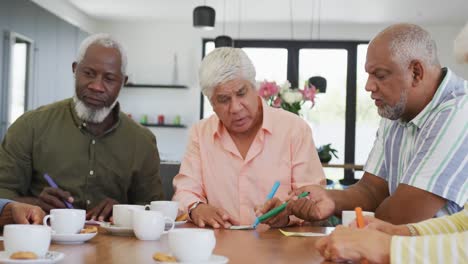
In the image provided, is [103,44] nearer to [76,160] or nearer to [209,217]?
[76,160]

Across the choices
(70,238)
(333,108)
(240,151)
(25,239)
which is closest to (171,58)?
(333,108)

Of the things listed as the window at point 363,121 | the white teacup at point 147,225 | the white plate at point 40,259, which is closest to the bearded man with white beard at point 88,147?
the white teacup at point 147,225

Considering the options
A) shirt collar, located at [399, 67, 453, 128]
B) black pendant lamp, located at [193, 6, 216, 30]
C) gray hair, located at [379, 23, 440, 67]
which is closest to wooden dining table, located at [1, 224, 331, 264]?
shirt collar, located at [399, 67, 453, 128]

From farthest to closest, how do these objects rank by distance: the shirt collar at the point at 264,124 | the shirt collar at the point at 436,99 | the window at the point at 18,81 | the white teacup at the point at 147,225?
1. the window at the point at 18,81
2. the shirt collar at the point at 264,124
3. the shirt collar at the point at 436,99
4. the white teacup at the point at 147,225

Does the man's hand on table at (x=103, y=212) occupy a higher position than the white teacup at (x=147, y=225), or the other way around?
the white teacup at (x=147, y=225)

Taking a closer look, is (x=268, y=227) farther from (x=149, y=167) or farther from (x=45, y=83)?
(x=45, y=83)

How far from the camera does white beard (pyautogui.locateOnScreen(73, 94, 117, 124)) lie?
2.74 metres

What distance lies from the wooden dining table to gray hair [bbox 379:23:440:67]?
66 cm

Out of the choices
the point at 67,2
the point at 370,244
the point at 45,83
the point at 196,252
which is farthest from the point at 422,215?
the point at 67,2

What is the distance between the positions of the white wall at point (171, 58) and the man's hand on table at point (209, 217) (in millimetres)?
7782

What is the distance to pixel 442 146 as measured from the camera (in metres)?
1.94

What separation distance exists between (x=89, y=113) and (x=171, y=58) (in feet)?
24.4

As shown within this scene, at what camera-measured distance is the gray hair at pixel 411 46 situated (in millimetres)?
2115

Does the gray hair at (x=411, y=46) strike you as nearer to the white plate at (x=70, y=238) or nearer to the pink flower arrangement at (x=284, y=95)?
the white plate at (x=70, y=238)
